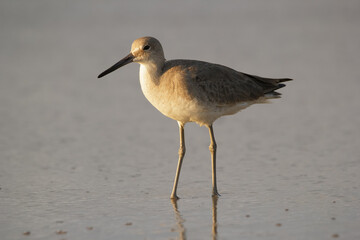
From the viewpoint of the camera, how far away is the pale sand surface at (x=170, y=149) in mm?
6156

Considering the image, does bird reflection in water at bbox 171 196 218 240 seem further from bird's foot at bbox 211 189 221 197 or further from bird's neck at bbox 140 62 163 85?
bird's neck at bbox 140 62 163 85

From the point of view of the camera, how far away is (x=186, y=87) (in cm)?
705

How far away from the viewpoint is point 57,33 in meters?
23.2

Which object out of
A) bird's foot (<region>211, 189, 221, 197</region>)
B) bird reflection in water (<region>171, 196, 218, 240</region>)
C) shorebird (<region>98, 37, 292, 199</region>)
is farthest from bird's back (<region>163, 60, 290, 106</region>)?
bird reflection in water (<region>171, 196, 218, 240</region>)

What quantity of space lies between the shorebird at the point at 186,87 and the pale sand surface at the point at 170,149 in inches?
28.2

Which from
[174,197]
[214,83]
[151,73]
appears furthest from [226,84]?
[174,197]

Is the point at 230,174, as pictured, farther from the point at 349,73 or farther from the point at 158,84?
the point at 349,73

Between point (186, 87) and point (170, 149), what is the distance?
2.41 m

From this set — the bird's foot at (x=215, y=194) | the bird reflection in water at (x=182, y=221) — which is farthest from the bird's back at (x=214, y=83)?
the bird reflection in water at (x=182, y=221)

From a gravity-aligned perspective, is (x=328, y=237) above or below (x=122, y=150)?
below

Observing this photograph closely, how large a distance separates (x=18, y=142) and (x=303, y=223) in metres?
5.23

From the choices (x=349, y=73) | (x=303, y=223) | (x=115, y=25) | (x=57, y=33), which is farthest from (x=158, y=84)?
(x=115, y=25)

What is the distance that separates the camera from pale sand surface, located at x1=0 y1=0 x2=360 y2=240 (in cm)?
616

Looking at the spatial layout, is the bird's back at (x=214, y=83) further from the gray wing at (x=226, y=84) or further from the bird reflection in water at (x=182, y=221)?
the bird reflection in water at (x=182, y=221)
